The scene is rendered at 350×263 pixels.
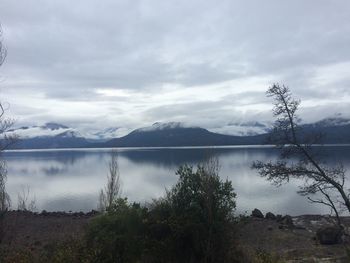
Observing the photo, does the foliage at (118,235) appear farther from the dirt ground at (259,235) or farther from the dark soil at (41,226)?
the dark soil at (41,226)

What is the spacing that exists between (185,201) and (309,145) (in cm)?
503

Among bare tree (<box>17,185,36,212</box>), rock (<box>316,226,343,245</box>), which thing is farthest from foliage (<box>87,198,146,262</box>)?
bare tree (<box>17,185,36,212</box>)

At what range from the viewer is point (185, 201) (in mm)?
13703

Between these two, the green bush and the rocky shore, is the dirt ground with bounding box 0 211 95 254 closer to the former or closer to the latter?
the rocky shore

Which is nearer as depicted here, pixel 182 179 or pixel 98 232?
pixel 98 232

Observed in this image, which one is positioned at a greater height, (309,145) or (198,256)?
(309,145)

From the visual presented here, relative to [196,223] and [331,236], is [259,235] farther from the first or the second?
[196,223]

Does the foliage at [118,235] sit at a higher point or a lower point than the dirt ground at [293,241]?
higher

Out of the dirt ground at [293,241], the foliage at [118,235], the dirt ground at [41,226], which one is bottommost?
the dirt ground at [41,226]

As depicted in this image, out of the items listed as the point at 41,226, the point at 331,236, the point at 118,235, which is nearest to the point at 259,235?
the point at 331,236

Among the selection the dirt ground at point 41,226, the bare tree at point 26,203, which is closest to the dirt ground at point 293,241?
the dirt ground at point 41,226

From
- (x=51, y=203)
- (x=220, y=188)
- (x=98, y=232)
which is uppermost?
(x=220, y=188)

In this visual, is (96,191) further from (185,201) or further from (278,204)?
(185,201)

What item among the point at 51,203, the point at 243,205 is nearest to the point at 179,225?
the point at 243,205
